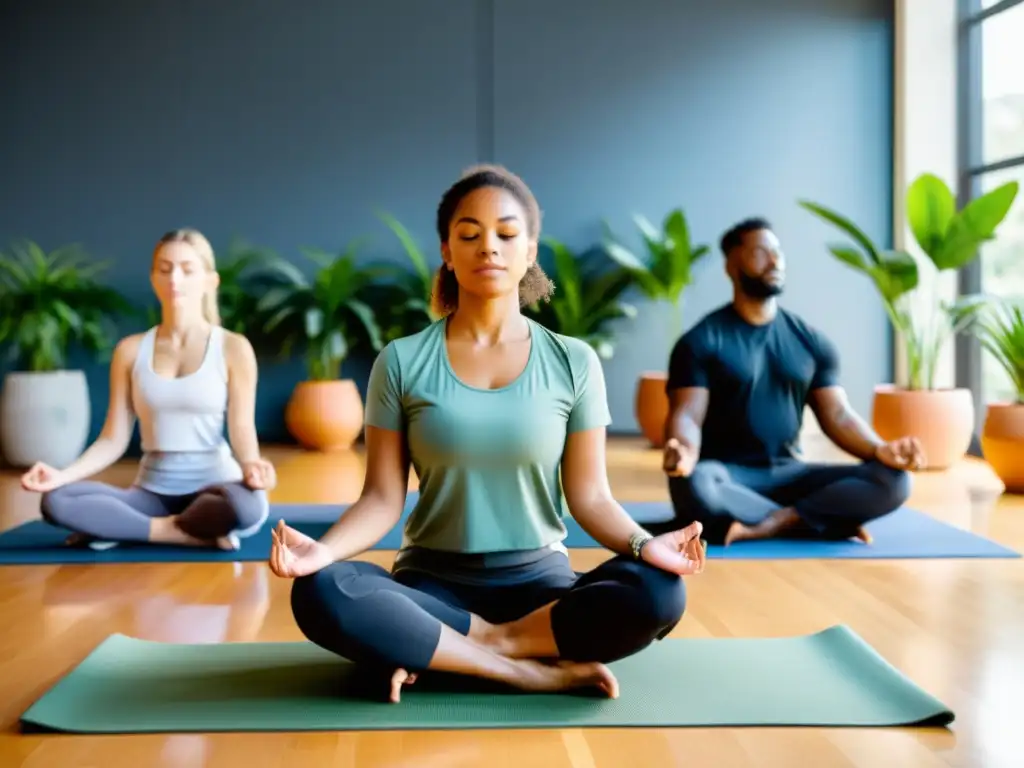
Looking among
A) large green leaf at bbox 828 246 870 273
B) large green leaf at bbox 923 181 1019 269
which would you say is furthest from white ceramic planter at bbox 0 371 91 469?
large green leaf at bbox 923 181 1019 269

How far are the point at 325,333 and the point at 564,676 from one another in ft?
14.1

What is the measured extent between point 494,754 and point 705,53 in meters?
5.29

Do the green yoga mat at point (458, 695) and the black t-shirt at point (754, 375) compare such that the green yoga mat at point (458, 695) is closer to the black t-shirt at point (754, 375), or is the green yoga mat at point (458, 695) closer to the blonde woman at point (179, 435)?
the blonde woman at point (179, 435)

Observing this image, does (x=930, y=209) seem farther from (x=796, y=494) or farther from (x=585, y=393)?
(x=585, y=393)

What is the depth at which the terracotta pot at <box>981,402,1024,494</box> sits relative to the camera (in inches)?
175

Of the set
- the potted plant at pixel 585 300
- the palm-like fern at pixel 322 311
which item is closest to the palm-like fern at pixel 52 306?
the palm-like fern at pixel 322 311

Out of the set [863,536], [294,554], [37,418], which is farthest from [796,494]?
[37,418]

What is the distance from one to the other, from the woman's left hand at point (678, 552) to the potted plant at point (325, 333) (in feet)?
13.7

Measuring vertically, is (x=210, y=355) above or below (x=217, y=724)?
above

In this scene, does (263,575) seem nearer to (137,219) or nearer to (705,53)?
(137,219)

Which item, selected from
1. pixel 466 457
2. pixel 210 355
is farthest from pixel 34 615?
pixel 466 457

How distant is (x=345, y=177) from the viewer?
6.49 metres

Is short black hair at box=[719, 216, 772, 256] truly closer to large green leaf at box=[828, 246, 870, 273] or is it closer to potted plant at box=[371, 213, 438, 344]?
large green leaf at box=[828, 246, 870, 273]

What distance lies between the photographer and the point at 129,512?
11.4ft
